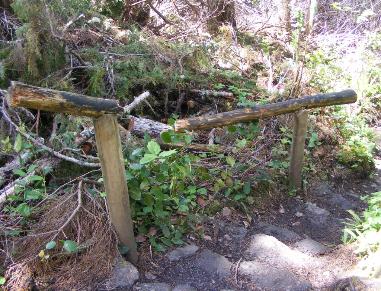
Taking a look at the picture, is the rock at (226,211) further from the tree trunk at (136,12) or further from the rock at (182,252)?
the tree trunk at (136,12)

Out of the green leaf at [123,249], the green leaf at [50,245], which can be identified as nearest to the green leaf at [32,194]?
the green leaf at [50,245]

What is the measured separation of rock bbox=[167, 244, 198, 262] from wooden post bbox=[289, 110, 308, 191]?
168 centimetres

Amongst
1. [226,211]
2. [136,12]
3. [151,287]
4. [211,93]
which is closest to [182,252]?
[151,287]

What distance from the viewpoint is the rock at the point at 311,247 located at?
3.33 m

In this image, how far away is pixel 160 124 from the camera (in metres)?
4.53

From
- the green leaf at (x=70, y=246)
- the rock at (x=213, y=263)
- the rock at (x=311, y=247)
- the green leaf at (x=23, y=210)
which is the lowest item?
the rock at (x=311, y=247)

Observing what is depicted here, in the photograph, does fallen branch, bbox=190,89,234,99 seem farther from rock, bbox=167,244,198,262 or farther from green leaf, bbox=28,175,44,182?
green leaf, bbox=28,175,44,182

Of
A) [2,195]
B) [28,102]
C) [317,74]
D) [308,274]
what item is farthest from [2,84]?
[317,74]

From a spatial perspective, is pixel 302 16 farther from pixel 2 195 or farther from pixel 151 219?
pixel 2 195

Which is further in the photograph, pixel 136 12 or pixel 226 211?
pixel 136 12

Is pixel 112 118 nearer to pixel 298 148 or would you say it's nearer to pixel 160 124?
pixel 160 124

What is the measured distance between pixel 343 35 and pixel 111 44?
5.65 metres

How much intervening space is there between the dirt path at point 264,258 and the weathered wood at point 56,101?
1064mm

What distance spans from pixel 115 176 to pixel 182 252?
35.7 inches
